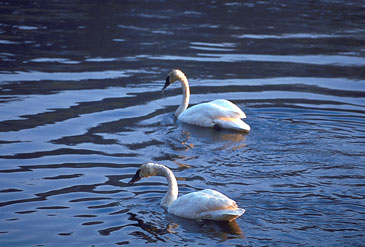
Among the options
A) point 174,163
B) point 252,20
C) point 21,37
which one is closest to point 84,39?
point 21,37

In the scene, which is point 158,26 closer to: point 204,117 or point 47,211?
point 204,117

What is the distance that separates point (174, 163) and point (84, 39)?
11.1 metres

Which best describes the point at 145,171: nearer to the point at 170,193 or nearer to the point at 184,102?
the point at 170,193

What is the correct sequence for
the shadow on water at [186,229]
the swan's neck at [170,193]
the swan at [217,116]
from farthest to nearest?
the swan at [217,116], the swan's neck at [170,193], the shadow on water at [186,229]

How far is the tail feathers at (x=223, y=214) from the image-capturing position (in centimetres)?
903

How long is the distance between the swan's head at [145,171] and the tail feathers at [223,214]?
4.17 feet

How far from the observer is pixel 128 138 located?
1306 cm

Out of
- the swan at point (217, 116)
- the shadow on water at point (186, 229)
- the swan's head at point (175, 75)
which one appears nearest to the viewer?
the shadow on water at point (186, 229)

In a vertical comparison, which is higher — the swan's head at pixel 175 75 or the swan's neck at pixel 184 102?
the swan's head at pixel 175 75

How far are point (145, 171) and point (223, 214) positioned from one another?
1651mm

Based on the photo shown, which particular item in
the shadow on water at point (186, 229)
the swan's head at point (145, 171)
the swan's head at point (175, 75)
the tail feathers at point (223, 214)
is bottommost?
the shadow on water at point (186, 229)

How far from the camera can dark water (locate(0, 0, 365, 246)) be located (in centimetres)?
915

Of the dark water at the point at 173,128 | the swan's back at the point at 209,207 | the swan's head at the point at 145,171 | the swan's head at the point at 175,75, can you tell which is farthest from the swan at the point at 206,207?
the swan's head at the point at 175,75

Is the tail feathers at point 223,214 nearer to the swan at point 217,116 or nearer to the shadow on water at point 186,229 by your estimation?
the shadow on water at point 186,229
